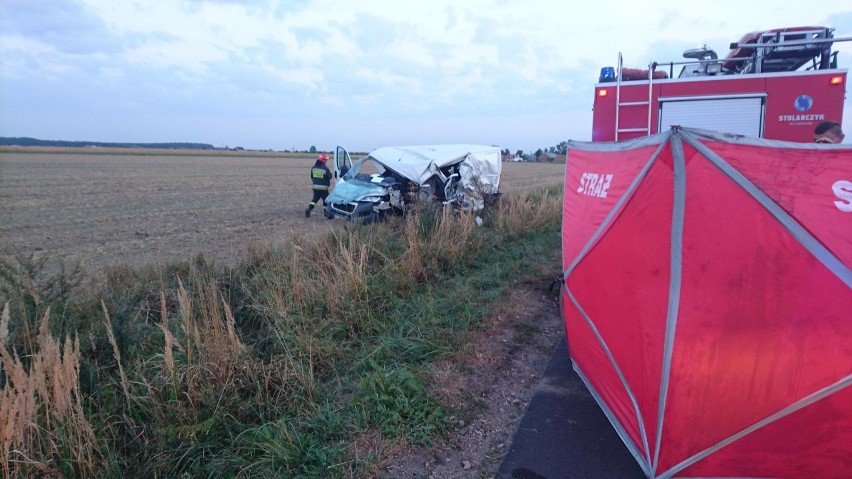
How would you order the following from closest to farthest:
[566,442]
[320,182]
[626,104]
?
[566,442] < [626,104] < [320,182]

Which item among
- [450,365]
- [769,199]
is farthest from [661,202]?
[450,365]

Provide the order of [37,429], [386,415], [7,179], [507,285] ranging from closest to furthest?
[37,429] → [386,415] → [507,285] → [7,179]

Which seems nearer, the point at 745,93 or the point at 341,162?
the point at 745,93

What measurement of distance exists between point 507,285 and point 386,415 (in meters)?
3.69

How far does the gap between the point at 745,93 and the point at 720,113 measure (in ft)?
1.31

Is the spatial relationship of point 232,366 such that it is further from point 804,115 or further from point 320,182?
point 320,182

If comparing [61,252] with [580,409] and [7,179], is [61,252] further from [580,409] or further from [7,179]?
[7,179]

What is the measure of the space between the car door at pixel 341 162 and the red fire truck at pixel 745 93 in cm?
785

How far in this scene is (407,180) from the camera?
13406 mm

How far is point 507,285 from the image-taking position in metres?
7.33

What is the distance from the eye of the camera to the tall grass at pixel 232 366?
134 inches

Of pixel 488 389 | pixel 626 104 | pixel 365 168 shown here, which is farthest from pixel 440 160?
pixel 488 389

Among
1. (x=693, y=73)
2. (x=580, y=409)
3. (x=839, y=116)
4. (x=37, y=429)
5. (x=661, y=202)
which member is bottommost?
(x=580, y=409)

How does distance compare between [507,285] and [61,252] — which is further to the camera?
[61,252]
